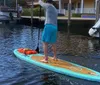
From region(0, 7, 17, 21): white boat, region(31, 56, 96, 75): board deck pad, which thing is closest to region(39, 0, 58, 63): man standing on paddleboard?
region(31, 56, 96, 75): board deck pad

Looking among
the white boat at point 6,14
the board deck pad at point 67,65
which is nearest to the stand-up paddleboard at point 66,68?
the board deck pad at point 67,65

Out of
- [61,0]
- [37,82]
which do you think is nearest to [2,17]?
[61,0]

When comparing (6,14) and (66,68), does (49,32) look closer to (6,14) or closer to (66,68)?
(66,68)

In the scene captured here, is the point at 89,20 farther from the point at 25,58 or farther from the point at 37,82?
the point at 37,82

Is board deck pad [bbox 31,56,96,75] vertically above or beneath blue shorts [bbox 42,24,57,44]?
beneath

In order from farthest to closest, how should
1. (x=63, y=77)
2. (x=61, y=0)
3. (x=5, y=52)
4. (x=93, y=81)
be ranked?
(x=61, y=0), (x=5, y=52), (x=63, y=77), (x=93, y=81)

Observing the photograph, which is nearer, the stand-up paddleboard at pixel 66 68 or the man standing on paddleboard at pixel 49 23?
the stand-up paddleboard at pixel 66 68

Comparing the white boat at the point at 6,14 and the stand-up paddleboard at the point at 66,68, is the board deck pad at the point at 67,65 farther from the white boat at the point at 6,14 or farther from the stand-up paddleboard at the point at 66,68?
the white boat at the point at 6,14

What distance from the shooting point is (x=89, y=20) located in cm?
3459

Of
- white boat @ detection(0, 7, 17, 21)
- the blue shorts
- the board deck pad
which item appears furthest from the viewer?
white boat @ detection(0, 7, 17, 21)

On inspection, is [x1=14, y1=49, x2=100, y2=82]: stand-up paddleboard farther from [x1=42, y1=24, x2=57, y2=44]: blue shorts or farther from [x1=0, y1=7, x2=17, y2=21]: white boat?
[x1=0, y1=7, x2=17, y2=21]: white boat

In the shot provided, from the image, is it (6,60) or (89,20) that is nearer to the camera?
(6,60)

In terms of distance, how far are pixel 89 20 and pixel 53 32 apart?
952 inches

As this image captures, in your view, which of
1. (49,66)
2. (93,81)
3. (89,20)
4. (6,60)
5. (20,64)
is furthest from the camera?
(89,20)
